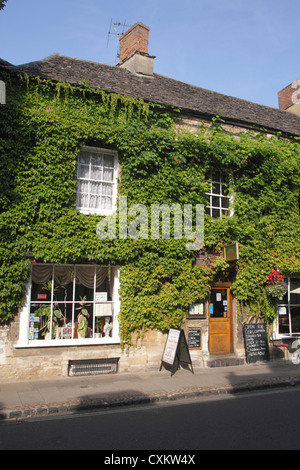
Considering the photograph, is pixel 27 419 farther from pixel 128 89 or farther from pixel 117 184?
pixel 128 89

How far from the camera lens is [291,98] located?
60.3 feet

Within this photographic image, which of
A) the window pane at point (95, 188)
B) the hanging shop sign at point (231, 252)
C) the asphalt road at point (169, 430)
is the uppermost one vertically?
the window pane at point (95, 188)

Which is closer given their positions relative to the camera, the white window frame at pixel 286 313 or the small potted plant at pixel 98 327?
the small potted plant at pixel 98 327

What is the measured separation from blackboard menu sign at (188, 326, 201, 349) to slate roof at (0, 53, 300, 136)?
652 cm

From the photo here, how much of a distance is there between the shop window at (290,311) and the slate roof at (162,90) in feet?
17.8

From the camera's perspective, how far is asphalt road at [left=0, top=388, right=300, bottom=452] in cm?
511

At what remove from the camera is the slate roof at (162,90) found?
11219mm

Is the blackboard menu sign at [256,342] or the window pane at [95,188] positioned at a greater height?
the window pane at [95,188]

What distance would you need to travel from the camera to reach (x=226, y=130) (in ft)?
42.8

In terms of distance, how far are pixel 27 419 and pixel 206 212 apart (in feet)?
24.9

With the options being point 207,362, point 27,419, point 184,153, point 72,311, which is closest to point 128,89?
point 184,153

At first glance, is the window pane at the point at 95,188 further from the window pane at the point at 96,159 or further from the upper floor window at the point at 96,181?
the window pane at the point at 96,159

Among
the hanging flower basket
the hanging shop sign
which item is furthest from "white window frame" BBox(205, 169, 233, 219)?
the hanging flower basket

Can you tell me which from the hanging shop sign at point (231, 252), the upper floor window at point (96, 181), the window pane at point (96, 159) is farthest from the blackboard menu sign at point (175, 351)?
the window pane at point (96, 159)
